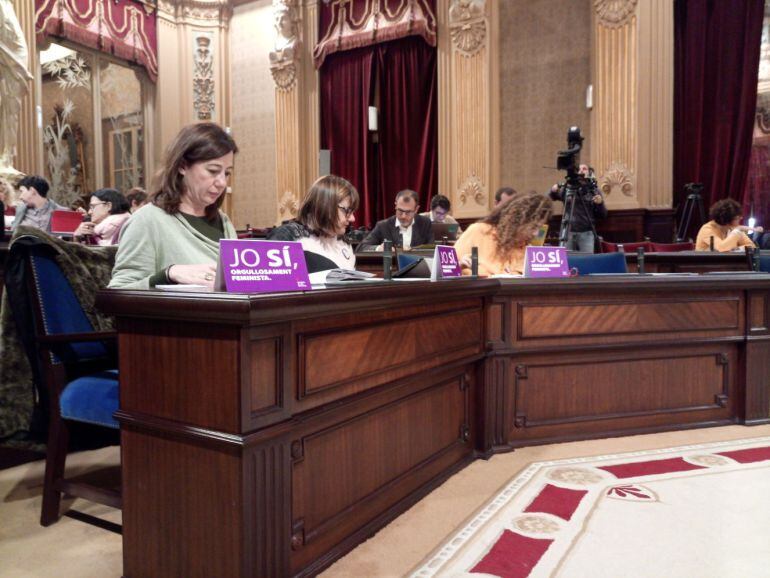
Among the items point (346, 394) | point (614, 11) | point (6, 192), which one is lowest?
point (346, 394)

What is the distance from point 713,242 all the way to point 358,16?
5.46 m

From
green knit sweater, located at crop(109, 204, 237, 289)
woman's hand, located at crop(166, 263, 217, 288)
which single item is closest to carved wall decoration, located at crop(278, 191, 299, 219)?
green knit sweater, located at crop(109, 204, 237, 289)

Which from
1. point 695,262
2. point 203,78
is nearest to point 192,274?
point 695,262

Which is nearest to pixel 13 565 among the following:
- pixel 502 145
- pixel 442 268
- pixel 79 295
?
pixel 79 295

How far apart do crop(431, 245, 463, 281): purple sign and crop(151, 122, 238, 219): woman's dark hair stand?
2.66ft

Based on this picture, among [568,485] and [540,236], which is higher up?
[540,236]

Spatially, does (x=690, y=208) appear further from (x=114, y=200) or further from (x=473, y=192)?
(x=114, y=200)

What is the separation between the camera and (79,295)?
1941 mm

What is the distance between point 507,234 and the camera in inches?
120

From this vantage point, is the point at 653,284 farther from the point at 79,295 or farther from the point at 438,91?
the point at 438,91

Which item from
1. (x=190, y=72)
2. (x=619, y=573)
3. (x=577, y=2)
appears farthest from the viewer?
(x=190, y=72)

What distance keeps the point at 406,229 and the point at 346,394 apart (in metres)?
3.61

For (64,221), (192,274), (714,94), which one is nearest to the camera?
(192,274)

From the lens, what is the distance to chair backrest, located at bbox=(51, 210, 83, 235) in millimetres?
4047
